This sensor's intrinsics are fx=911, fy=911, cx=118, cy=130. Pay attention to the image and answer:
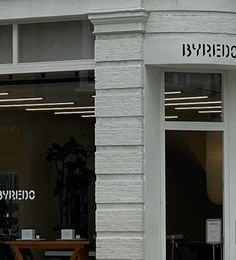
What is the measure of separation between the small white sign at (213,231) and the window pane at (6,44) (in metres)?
3.54

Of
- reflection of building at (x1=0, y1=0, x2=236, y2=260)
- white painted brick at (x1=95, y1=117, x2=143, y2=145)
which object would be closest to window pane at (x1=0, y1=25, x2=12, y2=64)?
reflection of building at (x1=0, y1=0, x2=236, y2=260)

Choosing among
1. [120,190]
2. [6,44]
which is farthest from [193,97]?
[6,44]

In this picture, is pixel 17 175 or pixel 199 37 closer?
pixel 199 37

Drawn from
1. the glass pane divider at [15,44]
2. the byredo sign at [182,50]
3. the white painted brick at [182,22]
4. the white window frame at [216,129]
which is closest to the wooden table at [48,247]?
the white window frame at [216,129]

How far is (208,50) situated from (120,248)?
280cm

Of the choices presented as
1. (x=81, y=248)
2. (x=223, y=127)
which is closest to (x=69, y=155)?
(x=81, y=248)

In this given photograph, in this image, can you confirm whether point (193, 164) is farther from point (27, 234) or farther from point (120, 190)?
point (27, 234)

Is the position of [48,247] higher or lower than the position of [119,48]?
lower

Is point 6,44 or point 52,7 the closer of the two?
point 52,7

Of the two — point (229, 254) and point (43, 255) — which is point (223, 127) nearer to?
point (229, 254)

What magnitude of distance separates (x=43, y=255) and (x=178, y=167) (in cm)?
222

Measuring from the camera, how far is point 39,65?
12438 millimetres

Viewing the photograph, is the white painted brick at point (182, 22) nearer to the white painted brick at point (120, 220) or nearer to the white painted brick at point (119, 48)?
the white painted brick at point (119, 48)

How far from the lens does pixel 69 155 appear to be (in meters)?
12.5
